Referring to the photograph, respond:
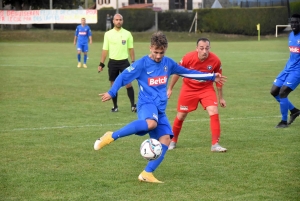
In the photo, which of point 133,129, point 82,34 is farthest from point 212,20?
point 133,129

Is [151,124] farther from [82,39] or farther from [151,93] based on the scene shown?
[82,39]

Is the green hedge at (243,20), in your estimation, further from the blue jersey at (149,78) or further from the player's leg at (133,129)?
the player's leg at (133,129)

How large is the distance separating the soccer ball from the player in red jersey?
6.73ft

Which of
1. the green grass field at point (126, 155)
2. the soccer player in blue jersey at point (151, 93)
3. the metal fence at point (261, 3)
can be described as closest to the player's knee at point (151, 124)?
the soccer player in blue jersey at point (151, 93)

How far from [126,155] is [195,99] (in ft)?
Answer: 4.79

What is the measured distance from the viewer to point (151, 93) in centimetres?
773

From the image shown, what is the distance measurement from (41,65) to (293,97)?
14468 mm

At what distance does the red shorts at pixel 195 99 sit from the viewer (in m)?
9.68

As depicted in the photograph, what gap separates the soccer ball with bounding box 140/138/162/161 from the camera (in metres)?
7.30

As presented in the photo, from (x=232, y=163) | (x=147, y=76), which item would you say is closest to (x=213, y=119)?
(x=232, y=163)

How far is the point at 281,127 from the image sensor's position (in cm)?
1172

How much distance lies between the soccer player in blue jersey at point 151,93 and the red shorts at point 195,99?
74.6 inches

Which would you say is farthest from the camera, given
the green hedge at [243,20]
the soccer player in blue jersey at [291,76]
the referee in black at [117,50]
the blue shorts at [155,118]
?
the green hedge at [243,20]

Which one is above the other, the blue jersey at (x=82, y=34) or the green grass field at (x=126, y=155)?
the blue jersey at (x=82, y=34)
